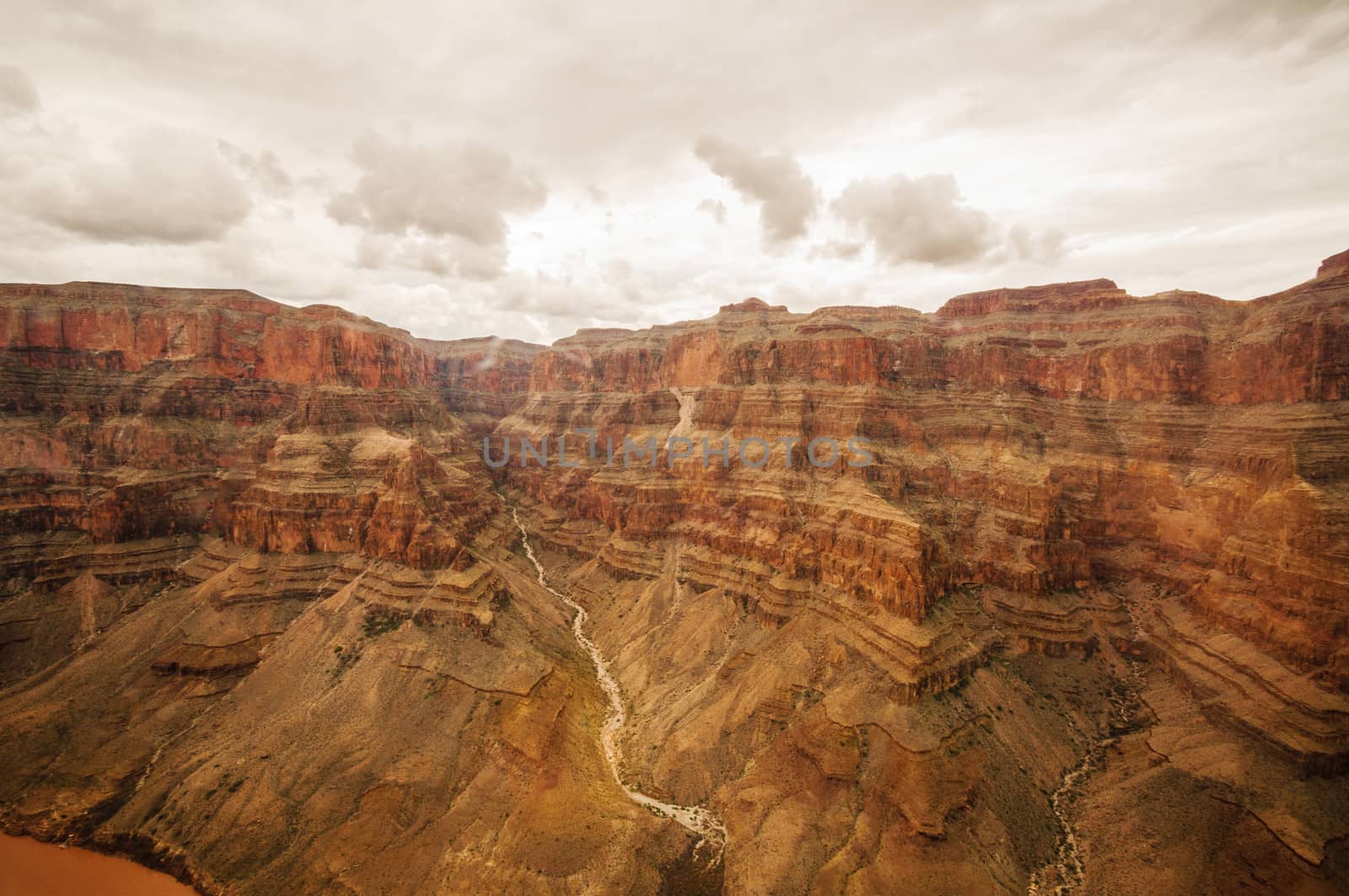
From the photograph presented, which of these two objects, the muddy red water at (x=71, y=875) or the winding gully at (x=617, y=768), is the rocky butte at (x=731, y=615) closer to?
the winding gully at (x=617, y=768)

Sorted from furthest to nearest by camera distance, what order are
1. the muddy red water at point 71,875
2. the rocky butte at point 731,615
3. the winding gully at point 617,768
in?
the winding gully at point 617,768 < the rocky butte at point 731,615 < the muddy red water at point 71,875

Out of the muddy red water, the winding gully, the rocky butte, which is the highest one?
the rocky butte

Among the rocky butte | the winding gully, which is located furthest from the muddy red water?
the winding gully

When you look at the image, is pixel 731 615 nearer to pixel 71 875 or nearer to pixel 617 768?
pixel 617 768

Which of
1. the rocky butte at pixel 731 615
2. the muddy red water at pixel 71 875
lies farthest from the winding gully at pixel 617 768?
the muddy red water at pixel 71 875

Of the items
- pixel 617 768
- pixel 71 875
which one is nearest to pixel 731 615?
pixel 617 768

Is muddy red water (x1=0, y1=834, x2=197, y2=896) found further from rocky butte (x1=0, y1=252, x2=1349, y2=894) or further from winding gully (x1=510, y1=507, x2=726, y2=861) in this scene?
winding gully (x1=510, y1=507, x2=726, y2=861)

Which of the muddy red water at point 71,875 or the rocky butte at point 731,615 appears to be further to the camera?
the rocky butte at point 731,615
